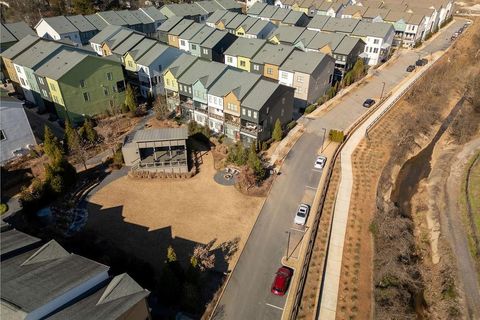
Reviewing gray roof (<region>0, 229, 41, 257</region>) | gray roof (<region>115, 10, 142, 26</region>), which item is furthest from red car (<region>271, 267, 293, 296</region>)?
gray roof (<region>115, 10, 142, 26</region>)

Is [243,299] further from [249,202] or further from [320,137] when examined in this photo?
[320,137]

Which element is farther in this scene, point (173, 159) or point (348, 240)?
point (173, 159)

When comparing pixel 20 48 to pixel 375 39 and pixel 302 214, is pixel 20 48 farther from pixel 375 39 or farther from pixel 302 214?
pixel 375 39

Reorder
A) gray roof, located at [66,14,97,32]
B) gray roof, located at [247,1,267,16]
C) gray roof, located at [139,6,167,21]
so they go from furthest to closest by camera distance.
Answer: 1. gray roof, located at [247,1,267,16]
2. gray roof, located at [139,6,167,21]
3. gray roof, located at [66,14,97,32]

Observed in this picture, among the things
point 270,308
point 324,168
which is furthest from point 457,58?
point 270,308

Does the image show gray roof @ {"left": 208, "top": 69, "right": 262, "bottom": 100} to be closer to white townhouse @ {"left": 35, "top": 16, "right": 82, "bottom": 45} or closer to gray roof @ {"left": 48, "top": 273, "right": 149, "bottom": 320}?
gray roof @ {"left": 48, "top": 273, "right": 149, "bottom": 320}

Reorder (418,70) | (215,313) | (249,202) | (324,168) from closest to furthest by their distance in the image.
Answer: (215,313), (249,202), (324,168), (418,70)
